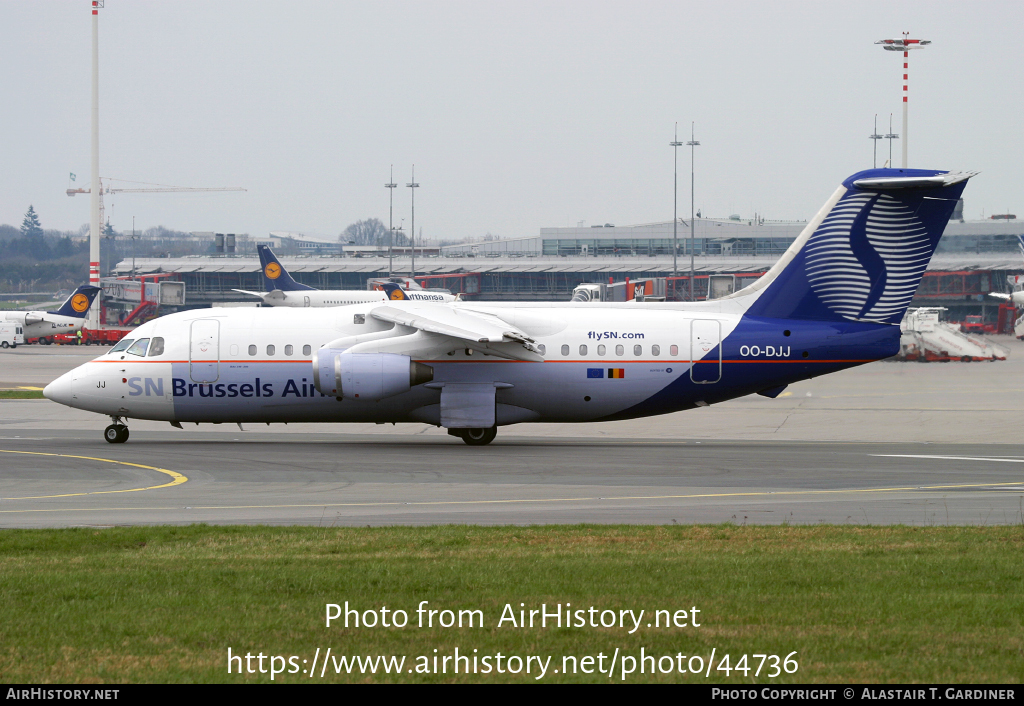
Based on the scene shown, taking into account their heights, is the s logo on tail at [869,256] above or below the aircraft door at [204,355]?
above

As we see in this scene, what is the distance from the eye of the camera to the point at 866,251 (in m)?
27.7

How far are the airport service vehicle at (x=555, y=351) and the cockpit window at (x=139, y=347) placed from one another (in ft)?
0.12

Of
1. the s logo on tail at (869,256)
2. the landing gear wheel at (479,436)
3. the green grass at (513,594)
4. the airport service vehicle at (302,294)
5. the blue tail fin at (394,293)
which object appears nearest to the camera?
the green grass at (513,594)

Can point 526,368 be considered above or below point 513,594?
above

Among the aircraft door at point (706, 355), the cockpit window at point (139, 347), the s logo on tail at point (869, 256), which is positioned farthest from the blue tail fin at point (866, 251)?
the cockpit window at point (139, 347)

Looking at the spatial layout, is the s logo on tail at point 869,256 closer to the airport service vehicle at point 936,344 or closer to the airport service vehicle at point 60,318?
the airport service vehicle at point 936,344

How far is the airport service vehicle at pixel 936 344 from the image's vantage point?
62219 mm

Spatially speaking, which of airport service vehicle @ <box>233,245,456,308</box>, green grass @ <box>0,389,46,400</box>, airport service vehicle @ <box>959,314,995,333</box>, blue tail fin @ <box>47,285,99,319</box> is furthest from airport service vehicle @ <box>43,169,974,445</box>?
airport service vehicle @ <box>959,314,995,333</box>

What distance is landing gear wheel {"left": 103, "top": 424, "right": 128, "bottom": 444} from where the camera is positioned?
28.7 m

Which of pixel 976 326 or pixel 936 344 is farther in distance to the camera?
pixel 976 326

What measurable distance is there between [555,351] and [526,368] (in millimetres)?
895

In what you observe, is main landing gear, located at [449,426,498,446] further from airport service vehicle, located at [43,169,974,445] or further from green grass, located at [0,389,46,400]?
green grass, located at [0,389,46,400]

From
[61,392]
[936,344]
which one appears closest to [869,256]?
[61,392]

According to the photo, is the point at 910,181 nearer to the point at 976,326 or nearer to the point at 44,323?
the point at 44,323
